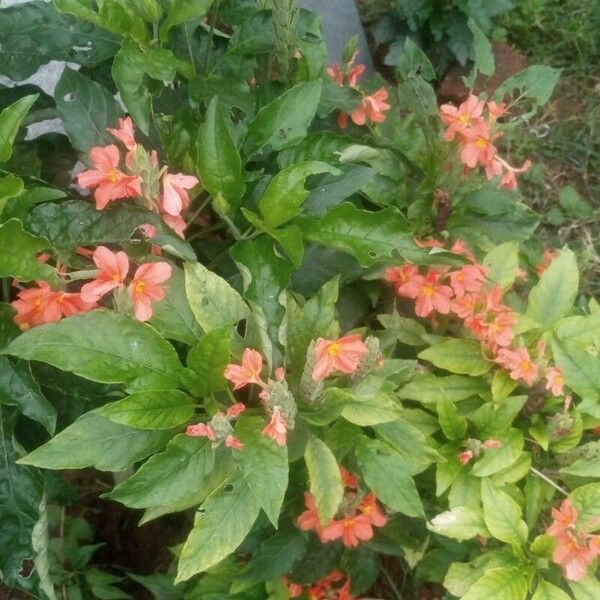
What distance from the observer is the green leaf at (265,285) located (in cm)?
128

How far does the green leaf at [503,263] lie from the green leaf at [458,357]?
6.3 inches

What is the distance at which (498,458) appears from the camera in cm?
150

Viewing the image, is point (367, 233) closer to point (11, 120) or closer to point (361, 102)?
point (361, 102)

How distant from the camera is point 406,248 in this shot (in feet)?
4.36

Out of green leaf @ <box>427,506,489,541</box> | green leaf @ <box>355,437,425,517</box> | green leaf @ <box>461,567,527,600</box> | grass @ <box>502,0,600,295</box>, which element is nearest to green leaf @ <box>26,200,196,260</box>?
green leaf @ <box>355,437,425,517</box>

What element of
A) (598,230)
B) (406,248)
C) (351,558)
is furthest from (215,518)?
(598,230)

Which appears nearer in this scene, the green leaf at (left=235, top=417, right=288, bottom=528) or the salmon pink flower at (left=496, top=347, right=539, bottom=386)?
the green leaf at (left=235, top=417, right=288, bottom=528)

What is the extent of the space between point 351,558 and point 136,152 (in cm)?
115

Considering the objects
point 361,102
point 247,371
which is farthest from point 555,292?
point 247,371

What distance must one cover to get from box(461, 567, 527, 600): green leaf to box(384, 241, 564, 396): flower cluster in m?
0.37

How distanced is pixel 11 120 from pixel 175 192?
0.29 meters

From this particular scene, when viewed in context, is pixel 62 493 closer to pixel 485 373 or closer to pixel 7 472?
pixel 7 472

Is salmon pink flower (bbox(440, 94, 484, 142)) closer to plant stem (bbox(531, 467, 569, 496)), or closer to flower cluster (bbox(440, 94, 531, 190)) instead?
flower cluster (bbox(440, 94, 531, 190))

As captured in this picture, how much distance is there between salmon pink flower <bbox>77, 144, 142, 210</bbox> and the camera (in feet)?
3.85
